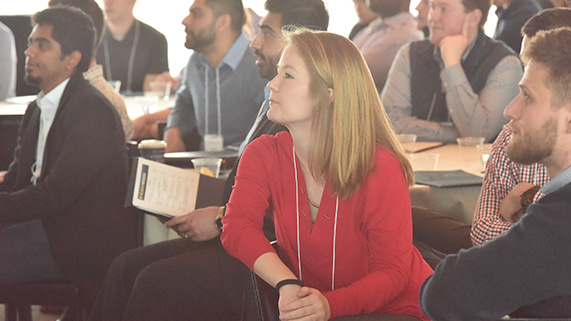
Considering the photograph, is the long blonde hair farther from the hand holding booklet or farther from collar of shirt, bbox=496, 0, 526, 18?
collar of shirt, bbox=496, 0, 526, 18

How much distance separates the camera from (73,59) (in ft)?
8.77

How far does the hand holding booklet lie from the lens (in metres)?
2.18

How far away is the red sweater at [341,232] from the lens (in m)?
1.54

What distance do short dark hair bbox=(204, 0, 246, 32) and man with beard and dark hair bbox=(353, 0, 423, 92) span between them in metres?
0.92

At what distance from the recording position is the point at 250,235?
1.67 m

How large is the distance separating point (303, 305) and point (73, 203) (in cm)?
122

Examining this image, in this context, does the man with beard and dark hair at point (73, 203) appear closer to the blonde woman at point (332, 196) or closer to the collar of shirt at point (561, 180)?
the blonde woman at point (332, 196)

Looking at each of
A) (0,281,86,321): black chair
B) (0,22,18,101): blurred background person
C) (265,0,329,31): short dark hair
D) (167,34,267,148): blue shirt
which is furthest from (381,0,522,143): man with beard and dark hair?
(0,22,18,101): blurred background person

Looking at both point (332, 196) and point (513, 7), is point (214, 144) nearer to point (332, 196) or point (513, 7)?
point (332, 196)

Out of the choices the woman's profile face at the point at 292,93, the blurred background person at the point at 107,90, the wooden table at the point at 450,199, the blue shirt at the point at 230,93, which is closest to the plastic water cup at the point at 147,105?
the blue shirt at the point at 230,93

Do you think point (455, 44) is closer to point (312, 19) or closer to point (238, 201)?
point (312, 19)

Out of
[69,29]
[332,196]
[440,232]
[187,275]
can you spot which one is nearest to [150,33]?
[69,29]

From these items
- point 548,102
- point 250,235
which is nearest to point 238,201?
point 250,235

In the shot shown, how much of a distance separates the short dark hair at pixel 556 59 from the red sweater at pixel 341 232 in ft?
1.41
